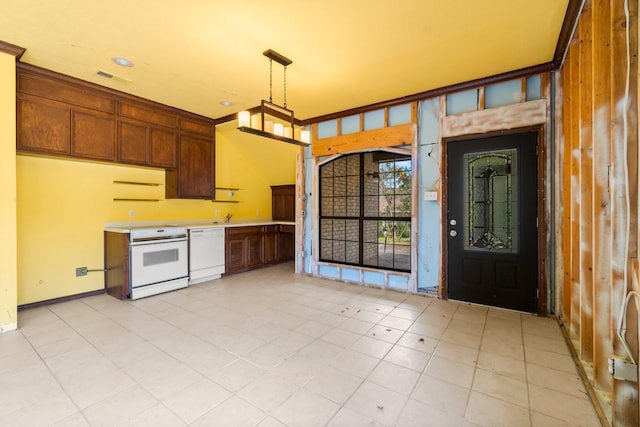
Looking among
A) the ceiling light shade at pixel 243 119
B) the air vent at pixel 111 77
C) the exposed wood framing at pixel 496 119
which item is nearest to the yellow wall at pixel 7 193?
the air vent at pixel 111 77

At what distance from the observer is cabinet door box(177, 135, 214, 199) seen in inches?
191

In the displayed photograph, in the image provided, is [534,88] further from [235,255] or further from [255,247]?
[235,255]

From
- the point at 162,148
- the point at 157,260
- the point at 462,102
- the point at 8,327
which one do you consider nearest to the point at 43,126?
the point at 162,148

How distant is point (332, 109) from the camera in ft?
15.2

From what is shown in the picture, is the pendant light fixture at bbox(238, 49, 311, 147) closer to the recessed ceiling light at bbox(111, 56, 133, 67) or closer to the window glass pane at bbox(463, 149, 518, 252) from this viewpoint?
the recessed ceiling light at bbox(111, 56, 133, 67)

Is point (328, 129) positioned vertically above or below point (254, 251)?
above

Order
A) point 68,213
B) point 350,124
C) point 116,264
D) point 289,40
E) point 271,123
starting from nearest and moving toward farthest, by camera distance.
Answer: point 289,40 < point 271,123 < point 68,213 < point 116,264 < point 350,124

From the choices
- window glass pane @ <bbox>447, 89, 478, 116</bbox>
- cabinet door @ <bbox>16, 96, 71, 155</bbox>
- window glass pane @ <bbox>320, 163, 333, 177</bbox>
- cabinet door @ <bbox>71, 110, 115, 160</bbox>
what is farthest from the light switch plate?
cabinet door @ <bbox>16, 96, 71, 155</bbox>

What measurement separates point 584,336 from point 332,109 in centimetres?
403

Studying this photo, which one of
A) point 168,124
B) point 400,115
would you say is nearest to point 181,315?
point 168,124

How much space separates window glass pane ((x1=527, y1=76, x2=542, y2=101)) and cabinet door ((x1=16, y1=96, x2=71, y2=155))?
5612 millimetres

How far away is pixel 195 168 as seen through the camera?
16.6 feet

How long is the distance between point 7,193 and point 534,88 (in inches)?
228

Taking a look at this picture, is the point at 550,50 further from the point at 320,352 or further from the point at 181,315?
the point at 181,315
